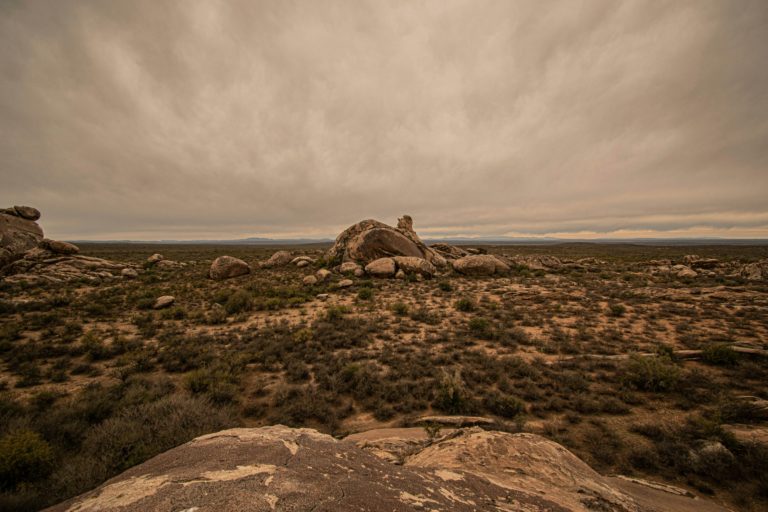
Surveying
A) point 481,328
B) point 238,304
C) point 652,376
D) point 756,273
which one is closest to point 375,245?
point 238,304

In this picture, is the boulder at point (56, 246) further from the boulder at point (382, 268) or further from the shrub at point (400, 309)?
the shrub at point (400, 309)

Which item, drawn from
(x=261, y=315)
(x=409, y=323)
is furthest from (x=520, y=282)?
(x=261, y=315)

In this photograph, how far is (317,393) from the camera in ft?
21.8

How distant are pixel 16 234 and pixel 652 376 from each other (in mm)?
49148

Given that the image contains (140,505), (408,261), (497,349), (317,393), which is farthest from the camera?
(408,261)

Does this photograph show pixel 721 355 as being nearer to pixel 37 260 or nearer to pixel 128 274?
pixel 128 274

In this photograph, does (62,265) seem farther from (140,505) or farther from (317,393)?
(140,505)

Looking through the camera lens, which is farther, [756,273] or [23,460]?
[756,273]

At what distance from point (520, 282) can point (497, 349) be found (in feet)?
46.5

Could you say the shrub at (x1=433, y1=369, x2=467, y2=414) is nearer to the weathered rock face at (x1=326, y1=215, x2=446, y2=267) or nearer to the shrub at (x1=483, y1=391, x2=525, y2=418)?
the shrub at (x1=483, y1=391, x2=525, y2=418)

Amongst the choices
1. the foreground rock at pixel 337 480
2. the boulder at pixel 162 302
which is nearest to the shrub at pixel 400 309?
the foreground rock at pixel 337 480

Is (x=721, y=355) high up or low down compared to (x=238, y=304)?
down

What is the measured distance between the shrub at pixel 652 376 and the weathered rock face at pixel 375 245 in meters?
20.4

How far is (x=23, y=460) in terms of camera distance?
12.4 feet
